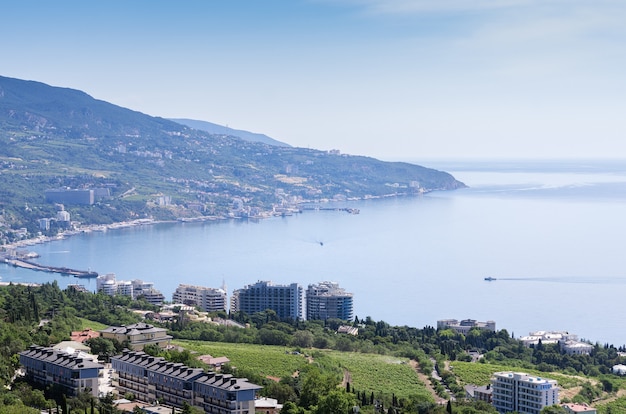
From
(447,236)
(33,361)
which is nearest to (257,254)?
(447,236)

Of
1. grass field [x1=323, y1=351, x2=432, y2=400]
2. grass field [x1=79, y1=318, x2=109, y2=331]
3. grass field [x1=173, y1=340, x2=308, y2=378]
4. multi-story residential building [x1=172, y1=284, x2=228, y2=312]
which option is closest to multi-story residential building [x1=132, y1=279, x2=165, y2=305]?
multi-story residential building [x1=172, y1=284, x2=228, y2=312]

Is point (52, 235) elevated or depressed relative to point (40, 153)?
depressed

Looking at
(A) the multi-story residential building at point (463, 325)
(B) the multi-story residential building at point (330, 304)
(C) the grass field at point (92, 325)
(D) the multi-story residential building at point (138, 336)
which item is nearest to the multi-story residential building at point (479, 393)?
(D) the multi-story residential building at point (138, 336)

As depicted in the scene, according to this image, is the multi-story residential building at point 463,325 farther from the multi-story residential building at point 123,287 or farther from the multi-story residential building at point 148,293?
the multi-story residential building at point 123,287

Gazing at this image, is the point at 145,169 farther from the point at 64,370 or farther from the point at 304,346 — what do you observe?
the point at 64,370

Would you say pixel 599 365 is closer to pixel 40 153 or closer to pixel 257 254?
pixel 257 254
